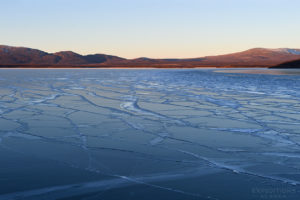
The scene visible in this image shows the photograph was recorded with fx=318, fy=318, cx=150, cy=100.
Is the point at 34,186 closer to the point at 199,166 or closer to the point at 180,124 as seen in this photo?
the point at 199,166

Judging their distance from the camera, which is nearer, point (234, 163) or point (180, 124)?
point (234, 163)

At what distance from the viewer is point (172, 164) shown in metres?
4.88

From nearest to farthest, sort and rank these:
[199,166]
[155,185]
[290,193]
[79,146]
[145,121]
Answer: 1. [290,193]
2. [155,185]
3. [199,166]
4. [79,146]
5. [145,121]

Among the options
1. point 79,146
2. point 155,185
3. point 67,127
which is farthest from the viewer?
point 67,127

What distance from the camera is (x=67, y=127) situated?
7.61 metres

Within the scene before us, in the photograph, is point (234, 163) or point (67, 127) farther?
point (67, 127)

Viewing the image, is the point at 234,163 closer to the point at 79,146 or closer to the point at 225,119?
the point at 79,146

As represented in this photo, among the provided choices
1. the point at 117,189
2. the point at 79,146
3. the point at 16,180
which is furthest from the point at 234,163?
the point at 16,180

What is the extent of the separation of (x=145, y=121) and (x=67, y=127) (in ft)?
6.61

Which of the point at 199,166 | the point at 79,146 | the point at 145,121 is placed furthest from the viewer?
the point at 145,121

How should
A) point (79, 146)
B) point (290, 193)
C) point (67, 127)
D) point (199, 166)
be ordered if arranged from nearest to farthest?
point (290, 193) < point (199, 166) < point (79, 146) < point (67, 127)

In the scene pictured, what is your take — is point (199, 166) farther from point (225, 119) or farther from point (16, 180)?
point (225, 119)

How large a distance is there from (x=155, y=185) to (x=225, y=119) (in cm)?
510

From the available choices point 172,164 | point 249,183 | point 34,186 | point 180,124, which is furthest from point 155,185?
point 180,124
